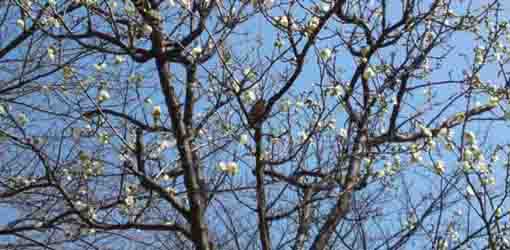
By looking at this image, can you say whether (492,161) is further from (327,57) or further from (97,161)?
(97,161)

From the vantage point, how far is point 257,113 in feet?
11.0

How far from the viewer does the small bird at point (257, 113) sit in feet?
10.8

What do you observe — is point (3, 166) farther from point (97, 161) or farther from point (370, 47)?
point (370, 47)

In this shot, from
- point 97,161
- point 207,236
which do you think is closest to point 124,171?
point 97,161

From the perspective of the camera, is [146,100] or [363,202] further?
[363,202]

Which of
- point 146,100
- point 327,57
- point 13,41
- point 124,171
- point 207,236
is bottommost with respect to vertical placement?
point 207,236

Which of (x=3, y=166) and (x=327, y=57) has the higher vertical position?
(x=3, y=166)

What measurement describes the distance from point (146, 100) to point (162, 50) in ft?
1.33

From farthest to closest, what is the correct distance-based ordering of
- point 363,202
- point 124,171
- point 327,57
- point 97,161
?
point 363,202
point 97,161
point 124,171
point 327,57

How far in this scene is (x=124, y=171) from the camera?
4.08 metres

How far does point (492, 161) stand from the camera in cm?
419

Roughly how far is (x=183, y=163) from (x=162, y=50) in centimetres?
94

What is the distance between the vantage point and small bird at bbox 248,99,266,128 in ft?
Answer: 10.8

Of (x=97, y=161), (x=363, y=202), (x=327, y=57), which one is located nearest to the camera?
(x=327, y=57)
